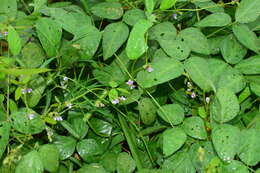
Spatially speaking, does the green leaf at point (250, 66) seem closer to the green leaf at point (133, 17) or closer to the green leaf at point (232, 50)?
the green leaf at point (232, 50)

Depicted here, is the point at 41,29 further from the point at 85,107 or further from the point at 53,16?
the point at 85,107

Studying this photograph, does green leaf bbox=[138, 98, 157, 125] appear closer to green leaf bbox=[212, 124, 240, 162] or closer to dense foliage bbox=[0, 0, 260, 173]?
dense foliage bbox=[0, 0, 260, 173]

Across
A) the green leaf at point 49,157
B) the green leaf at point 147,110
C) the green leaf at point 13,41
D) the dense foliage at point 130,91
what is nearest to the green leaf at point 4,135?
the dense foliage at point 130,91

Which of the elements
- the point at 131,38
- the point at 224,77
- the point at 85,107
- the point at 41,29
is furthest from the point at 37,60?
the point at 224,77

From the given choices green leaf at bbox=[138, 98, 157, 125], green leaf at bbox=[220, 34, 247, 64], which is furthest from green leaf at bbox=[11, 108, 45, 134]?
green leaf at bbox=[220, 34, 247, 64]

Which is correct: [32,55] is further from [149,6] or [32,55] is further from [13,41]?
[149,6]

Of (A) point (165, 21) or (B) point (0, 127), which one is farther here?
(A) point (165, 21)
